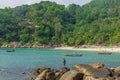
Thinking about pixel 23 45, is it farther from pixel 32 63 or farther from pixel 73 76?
pixel 73 76

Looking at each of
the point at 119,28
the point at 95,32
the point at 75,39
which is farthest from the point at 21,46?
the point at 119,28

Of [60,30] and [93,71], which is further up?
[60,30]

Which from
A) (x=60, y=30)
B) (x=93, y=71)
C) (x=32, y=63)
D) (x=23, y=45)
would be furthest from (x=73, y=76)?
(x=60, y=30)

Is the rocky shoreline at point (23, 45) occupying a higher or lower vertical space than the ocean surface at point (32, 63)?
higher

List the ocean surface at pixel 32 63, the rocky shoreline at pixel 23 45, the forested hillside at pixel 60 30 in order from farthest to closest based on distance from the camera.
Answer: the rocky shoreline at pixel 23 45 < the forested hillside at pixel 60 30 < the ocean surface at pixel 32 63

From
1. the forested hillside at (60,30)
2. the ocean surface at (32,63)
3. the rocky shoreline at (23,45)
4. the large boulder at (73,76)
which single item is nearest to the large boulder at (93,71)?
the large boulder at (73,76)

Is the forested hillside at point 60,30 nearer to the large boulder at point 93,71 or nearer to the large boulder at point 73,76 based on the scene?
the large boulder at point 93,71

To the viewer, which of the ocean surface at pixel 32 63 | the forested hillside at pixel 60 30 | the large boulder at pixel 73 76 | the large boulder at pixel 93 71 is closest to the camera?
the large boulder at pixel 73 76

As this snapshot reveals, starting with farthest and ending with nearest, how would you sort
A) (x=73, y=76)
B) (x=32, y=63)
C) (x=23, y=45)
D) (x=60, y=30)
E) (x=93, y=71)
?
1. (x=60, y=30)
2. (x=23, y=45)
3. (x=32, y=63)
4. (x=93, y=71)
5. (x=73, y=76)

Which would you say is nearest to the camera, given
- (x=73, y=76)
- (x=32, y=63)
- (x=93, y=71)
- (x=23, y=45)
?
(x=73, y=76)

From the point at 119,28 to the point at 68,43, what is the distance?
1025 inches

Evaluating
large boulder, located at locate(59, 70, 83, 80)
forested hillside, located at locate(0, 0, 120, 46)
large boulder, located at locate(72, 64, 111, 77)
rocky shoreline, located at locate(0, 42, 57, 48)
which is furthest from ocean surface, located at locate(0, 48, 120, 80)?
rocky shoreline, located at locate(0, 42, 57, 48)

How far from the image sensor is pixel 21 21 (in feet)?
640

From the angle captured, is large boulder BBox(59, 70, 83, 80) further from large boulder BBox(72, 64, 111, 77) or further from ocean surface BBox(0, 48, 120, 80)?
ocean surface BBox(0, 48, 120, 80)
